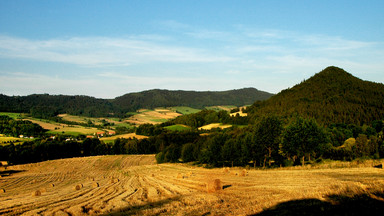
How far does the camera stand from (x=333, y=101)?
152 m

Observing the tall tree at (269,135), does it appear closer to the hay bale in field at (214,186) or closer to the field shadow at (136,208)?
the hay bale in field at (214,186)

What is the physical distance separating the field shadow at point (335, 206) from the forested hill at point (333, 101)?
388 feet

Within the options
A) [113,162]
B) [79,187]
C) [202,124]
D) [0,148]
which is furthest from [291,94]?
[79,187]

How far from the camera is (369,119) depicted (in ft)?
397

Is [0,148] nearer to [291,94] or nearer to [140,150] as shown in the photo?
[140,150]

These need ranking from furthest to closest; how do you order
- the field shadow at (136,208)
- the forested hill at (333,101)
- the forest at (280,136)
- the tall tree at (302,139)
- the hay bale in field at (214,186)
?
the forested hill at (333,101)
the forest at (280,136)
the tall tree at (302,139)
the hay bale in field at (214,186)
the field shadow at (136,208)

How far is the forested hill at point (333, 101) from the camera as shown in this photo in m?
127

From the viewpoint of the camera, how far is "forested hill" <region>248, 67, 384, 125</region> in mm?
126750

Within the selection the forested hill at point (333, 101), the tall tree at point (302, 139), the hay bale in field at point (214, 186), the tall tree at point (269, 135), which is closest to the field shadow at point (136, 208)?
the hay bale in field at point (214, 186)

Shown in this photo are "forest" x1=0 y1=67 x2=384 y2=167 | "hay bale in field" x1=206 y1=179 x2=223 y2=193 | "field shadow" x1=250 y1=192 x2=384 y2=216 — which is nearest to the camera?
"field shadow" x1=250 y1=192 x2=384 y2=216

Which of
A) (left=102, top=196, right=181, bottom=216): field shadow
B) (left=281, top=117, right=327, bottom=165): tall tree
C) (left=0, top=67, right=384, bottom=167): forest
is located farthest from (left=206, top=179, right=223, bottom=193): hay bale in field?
(left=0, top=67, right=384, bottom=167): forest

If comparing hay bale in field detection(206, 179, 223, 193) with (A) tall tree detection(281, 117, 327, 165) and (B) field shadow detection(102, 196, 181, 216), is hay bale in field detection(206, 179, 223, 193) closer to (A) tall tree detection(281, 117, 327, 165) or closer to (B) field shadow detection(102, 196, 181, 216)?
(B) field shadow detection(102, 196, 181, 216)

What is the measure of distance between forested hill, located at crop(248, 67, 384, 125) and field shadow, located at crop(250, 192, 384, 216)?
118 metres

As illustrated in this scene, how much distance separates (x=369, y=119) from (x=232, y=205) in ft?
411
